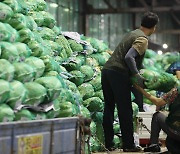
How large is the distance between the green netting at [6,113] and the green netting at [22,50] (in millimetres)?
609

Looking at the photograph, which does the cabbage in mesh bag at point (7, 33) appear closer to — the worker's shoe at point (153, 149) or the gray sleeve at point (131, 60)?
the gray sleeve at point (131, 60)

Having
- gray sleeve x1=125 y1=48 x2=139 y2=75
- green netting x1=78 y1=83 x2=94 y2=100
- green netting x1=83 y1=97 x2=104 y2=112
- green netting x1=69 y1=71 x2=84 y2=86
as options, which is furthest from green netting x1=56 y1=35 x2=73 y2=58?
gray sleeve x1=125 y1=48 x2=139 y2=75

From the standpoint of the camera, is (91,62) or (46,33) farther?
(91,62)

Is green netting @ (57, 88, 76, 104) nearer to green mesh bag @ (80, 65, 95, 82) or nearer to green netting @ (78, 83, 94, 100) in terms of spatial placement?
green netting @ (78, 83, 94, 100)

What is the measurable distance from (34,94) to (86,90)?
2100 mm

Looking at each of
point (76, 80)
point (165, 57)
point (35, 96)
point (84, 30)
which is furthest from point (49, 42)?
point (84, 30)

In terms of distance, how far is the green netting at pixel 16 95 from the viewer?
147 inches

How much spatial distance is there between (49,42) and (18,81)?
1.99m

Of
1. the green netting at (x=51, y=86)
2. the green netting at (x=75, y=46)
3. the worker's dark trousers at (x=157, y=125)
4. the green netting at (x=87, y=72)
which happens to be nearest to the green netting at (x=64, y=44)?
the green netting at (x=75, y=46)

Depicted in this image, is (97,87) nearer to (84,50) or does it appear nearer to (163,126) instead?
(84,50)

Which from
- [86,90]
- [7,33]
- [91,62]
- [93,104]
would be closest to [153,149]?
[93,104]

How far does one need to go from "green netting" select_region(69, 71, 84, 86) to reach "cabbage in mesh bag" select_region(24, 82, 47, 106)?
72.9 inches

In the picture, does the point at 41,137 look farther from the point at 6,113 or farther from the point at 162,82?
the point at 162,82

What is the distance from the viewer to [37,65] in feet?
14.0
